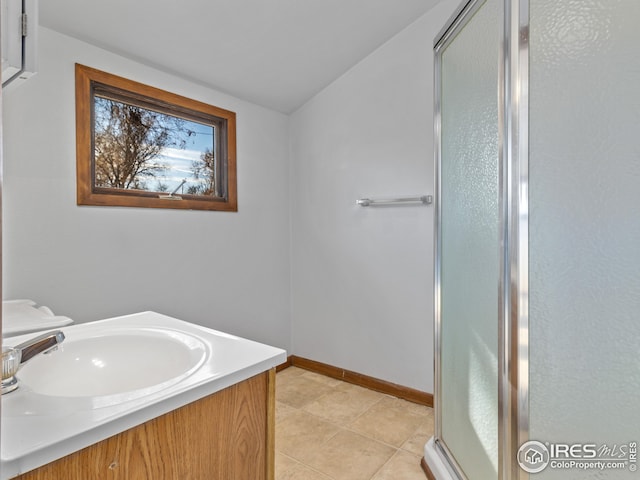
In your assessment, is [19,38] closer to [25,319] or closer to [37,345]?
[37,345]

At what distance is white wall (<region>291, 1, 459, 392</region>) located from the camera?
2.16 meters

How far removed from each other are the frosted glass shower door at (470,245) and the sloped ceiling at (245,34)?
2.15 ft

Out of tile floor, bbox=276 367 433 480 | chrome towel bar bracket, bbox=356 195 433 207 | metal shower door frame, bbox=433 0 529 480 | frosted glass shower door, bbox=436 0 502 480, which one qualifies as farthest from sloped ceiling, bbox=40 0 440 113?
tile floor, bbox=276 367 433 480

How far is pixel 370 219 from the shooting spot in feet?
7.82

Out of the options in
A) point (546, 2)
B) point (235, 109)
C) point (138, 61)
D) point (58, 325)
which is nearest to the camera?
point (546, 2)

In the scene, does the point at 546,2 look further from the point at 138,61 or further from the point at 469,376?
the point at 138,61

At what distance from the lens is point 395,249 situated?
7.47ft

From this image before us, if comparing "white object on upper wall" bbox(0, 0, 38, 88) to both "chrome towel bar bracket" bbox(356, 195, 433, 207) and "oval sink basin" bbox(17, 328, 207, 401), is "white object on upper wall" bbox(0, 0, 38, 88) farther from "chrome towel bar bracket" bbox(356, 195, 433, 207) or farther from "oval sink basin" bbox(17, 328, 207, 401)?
"chrome towel bar bracket" bbox(356, 195, 433, 207)

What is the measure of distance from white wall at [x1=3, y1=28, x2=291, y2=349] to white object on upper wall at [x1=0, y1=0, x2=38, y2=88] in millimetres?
940

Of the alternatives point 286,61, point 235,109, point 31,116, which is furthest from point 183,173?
point 286,61

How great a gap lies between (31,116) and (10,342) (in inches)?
39.8

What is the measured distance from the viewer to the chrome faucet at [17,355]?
2.16 ft

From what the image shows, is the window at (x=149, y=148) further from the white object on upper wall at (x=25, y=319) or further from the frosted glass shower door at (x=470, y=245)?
the frosted glass shower door at (x=470, y=245)

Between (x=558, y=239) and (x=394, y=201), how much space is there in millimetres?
1279
